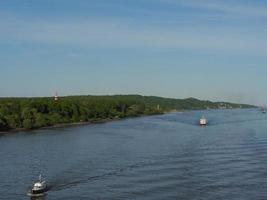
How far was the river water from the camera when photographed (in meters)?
33.9

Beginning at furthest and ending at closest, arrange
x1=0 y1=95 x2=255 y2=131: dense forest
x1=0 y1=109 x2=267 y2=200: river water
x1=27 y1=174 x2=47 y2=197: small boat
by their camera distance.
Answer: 1. x1=0 y1=95 x2=255 y2=131: dense forest
2. x1=0 y1=109 x2=267 y2=200: river water
3. x1=27 y1=174 x2=47 y2=197: small boat

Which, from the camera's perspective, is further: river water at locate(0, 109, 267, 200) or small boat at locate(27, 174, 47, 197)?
river water at locate(0, 109, 267, 200)

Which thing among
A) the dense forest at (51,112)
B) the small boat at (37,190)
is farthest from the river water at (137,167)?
the dense forest at (51,112)

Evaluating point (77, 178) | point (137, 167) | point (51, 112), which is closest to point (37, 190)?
point (77, 178)

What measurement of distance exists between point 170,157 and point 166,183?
11682 mm

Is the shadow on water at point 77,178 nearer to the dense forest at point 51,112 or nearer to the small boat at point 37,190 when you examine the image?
the small boat at point 37,190

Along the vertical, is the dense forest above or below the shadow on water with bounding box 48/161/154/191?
above

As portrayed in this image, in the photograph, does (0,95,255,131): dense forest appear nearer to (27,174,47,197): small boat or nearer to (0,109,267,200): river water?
(0,109,267,200): river water

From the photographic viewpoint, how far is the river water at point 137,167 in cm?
3388

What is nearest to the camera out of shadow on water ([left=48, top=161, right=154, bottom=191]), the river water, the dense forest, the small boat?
the small boat

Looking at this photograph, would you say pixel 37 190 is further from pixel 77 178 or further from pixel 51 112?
pixel 51 112

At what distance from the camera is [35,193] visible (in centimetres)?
3275

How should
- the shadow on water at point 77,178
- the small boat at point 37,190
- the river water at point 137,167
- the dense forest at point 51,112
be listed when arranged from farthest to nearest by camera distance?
the dense forest at point 51,112 < the shadow on water at point 77,178 < the river water at point 137,167 < the small boat at point 37,190

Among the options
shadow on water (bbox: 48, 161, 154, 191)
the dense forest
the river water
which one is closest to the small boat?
the river water
